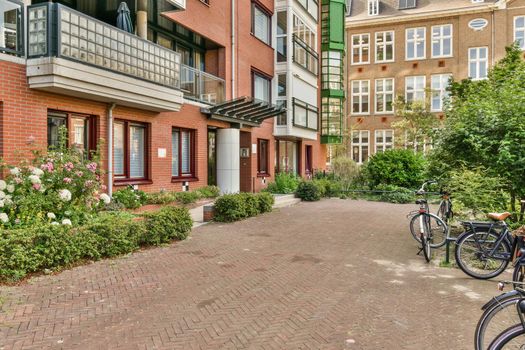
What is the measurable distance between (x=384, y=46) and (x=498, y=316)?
40.9 meters

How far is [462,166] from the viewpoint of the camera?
995 cm

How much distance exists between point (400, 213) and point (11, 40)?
13138mm

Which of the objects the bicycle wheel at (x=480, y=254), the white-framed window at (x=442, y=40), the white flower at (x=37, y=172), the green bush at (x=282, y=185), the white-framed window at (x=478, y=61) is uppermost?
the white-framed window at (x=442, y=40)

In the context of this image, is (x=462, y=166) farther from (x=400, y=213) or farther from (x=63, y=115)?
(x=63, y=115)

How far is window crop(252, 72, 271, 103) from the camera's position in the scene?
2030cm

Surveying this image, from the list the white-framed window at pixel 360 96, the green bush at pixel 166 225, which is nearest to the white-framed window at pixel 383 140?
the white-framed window at pixel 360 96

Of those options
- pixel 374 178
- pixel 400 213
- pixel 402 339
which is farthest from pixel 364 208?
pixel 402 339

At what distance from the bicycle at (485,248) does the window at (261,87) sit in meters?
14.2

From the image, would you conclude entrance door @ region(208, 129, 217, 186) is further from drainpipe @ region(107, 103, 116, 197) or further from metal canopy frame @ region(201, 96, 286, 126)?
drainpipe @ region(107, 103, 116, 197)

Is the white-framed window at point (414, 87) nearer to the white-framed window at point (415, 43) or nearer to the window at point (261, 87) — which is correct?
the white-framed window at point (415, 43)

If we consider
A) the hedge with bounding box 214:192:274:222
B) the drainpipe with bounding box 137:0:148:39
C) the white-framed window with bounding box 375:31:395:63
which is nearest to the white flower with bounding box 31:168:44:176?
the hedge with bounding box 214:192:274:222

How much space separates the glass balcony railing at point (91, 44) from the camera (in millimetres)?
9086

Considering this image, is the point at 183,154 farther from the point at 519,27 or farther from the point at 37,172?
the point at 519,27

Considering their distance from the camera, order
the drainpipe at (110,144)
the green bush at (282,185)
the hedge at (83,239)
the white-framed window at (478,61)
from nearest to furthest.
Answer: the hedge at (83,239), the drainpipe at (110,144), the green bush at (282,185), the white-framed window at (478,61)
